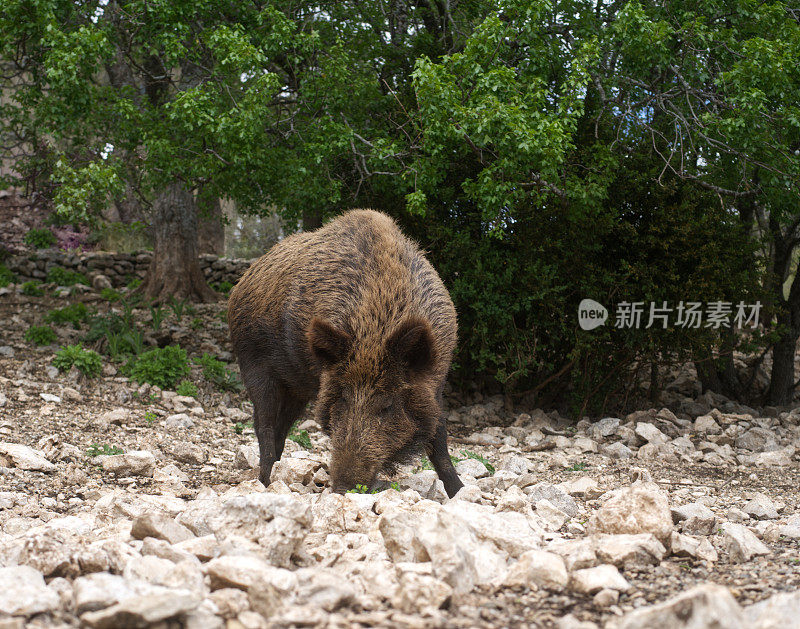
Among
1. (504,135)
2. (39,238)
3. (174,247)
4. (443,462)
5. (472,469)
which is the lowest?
(472,469)

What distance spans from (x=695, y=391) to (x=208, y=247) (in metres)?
12.2

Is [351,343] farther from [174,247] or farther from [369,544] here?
[174,247]

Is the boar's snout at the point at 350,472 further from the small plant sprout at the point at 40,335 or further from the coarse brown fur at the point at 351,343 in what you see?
the small plant sprout at the point at 40,335

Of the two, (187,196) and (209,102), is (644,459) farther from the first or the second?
(187,196)

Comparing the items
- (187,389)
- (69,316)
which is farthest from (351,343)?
(69,316)

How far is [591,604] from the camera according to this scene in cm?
247

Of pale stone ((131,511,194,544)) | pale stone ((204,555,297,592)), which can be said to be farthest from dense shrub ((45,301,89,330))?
pale stone ((204,555,297,592))

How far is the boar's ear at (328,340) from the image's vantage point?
14.3 ft

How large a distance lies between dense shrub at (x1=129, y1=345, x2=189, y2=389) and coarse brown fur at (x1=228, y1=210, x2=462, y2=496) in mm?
3350

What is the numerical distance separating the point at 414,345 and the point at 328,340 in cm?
51

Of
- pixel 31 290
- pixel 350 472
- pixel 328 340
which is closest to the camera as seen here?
pixel 350 472

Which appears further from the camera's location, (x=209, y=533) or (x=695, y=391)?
(x=695, y=391)

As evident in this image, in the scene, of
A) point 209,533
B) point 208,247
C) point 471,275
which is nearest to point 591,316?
point 471,275

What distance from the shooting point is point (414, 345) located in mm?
4309
